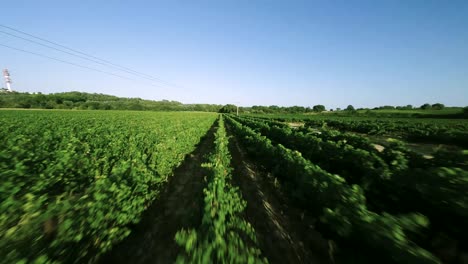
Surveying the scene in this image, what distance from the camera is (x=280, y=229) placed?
5035 millimetres

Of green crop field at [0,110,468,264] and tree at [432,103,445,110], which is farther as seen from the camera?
tree at [432,103,445,110]

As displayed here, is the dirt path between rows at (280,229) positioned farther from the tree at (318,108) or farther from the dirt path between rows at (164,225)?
the tree at (318,108)

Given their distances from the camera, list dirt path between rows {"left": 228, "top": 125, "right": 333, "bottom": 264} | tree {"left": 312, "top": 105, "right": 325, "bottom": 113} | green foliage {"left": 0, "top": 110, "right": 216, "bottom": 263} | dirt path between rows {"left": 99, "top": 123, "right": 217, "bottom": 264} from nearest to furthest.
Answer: green foliage {"left": 0, "top": 110, "right": 216, "bottom": 263} → dirt path between rows {"left": 99, "top": 123, "right": 217, "bottom": 264} → dirt path between rows {"left": 228, "top": 125, "right": 333, "bottom": 264} → tree {"left": 312, "top": 105, "right": 325, "bottom": 113}

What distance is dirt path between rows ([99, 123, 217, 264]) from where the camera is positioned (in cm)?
395

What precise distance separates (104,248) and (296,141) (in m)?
9.64

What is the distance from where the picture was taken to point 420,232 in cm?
249

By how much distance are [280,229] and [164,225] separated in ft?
10.9

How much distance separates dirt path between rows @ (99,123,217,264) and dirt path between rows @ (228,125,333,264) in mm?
1831

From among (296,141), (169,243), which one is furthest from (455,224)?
(296,141)

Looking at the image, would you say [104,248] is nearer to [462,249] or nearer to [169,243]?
[169,243]

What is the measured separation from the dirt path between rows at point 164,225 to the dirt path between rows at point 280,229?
6.01ft

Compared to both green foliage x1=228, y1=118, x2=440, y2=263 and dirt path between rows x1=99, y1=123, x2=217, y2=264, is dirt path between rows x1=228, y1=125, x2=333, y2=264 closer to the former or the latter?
green foliage x1=228, y1=118, x2=440, y2=263

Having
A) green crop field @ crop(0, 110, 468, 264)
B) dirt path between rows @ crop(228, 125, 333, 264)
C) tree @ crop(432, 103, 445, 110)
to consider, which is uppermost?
tree @ crop(432, 103, 445, 110)

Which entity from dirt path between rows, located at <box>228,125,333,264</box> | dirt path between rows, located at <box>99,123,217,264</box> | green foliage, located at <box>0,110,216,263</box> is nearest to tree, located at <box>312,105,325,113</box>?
dirt path between rows, located at <box>228,125,333,264</box>
